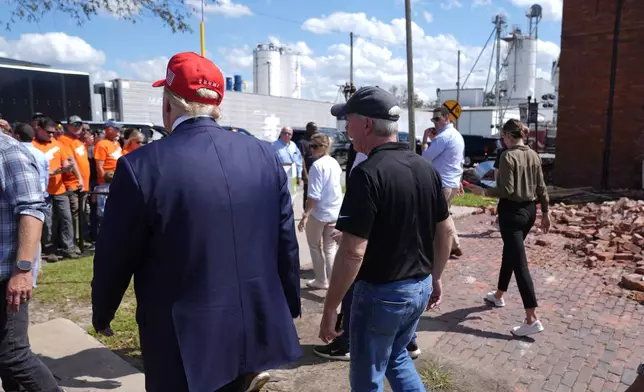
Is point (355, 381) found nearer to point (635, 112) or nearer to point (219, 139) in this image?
point (219, 139)

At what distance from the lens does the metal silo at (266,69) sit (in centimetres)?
5262

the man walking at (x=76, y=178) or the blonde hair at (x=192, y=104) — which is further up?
the blonde hair at (x=192, y=104)

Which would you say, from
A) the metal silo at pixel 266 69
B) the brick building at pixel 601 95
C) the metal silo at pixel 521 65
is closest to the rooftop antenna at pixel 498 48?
the metal silo at pixel 521 65

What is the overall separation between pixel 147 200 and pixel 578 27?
15304 mm

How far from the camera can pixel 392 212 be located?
2.41 metres

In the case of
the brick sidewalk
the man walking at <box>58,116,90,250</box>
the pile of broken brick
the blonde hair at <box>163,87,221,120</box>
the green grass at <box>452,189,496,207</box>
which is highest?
the blonde hair at <box>163,87,221,120</box>

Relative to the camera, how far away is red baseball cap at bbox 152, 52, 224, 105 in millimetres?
1917

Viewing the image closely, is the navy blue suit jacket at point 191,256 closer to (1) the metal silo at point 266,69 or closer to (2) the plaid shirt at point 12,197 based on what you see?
(2) the plaid shirt at point 12,197

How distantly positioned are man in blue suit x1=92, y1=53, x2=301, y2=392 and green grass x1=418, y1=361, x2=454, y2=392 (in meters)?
1.99

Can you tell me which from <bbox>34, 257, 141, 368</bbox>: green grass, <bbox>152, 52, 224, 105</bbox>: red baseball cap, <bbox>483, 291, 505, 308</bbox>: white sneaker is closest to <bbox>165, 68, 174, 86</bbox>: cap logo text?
<bbox>152, 52, 224, 105</bbox>: red baseball cap

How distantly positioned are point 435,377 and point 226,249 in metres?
2.46

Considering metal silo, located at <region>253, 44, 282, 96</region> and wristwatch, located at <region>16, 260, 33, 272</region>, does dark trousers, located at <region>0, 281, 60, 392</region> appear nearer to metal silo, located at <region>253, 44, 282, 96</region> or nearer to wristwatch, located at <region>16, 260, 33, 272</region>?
wristwatch, located at <region>16, 260, 33, 272</region>

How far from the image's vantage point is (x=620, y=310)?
5.19 meters

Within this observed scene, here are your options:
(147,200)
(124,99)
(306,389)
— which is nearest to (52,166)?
(306,389)
